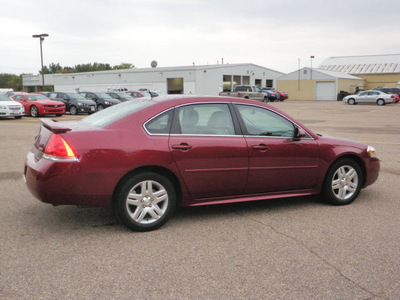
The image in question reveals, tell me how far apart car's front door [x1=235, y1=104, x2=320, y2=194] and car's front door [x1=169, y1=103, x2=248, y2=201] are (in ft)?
0.52

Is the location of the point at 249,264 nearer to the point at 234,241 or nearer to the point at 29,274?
the point at 234,241

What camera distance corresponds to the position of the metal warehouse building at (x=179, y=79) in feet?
184

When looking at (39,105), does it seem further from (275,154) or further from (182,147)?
(275,154)

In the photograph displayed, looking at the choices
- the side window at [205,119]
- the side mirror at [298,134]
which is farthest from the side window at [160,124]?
the side mirror at [298,134]

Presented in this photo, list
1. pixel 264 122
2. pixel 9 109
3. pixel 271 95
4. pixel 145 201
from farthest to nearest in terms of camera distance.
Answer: pixel 271 95, pixel 9 109, pixel 264 122, pixel 145 201

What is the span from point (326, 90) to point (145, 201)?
5770cm

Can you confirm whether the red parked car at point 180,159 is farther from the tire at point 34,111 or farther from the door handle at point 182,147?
the tire at point 34,111

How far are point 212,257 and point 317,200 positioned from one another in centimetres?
255

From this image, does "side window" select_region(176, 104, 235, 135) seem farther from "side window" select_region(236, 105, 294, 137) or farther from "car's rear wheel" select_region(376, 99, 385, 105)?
"car's rear wheel" select_region(376, 99, 385, 105)

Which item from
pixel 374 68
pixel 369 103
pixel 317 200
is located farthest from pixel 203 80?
pixel 317 200

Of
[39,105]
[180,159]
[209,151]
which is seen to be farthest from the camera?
[39,105]

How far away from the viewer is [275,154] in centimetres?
494

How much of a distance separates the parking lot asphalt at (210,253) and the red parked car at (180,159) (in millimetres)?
338

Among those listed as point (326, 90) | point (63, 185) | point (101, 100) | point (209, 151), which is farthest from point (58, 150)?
point (326, 90)
